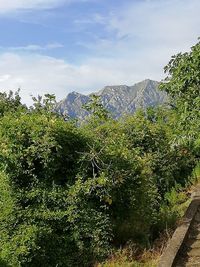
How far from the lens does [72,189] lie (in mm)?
7762

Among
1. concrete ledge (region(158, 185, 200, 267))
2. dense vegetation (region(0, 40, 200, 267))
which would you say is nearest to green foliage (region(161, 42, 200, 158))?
dense vegetation (region(0, 40, 200, 267))

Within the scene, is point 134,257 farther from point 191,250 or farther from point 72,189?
point 72,189

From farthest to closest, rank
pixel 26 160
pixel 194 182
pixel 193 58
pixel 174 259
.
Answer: pixel 194 182
pixel 193 58
pixel 26 160
pixel 174 259

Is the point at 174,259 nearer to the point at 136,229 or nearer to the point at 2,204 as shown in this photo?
the point at 136,229

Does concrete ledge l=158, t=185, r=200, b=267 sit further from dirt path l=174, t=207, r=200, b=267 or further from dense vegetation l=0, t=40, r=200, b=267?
dense vegetation l=0, t=40, r=200, b=267

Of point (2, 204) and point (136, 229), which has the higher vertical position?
point (2, 204)

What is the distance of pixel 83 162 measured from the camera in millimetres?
8203

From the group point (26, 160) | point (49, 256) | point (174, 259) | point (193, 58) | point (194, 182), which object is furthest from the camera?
point (194, 182)

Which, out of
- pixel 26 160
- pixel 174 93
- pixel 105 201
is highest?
pixel 174 93

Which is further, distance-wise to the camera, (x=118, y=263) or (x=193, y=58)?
(x=193, y=58)

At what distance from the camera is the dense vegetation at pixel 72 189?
734cm

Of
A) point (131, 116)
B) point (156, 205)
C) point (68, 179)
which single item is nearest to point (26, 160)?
point (68, 179)

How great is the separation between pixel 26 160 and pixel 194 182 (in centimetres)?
831

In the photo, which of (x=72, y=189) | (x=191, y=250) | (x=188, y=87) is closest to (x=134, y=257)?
(x=191, y=250)
